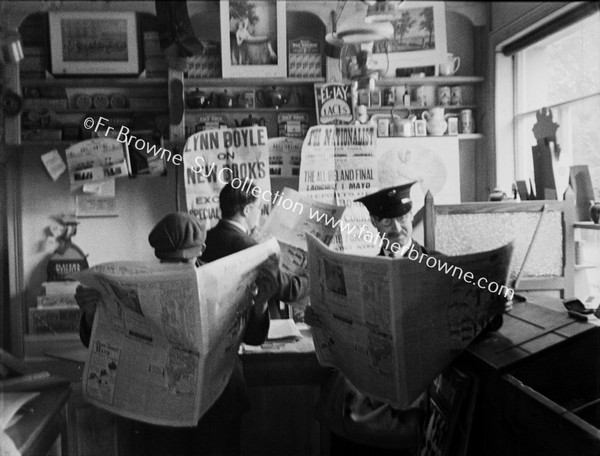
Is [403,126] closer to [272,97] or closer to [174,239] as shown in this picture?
[272,97]

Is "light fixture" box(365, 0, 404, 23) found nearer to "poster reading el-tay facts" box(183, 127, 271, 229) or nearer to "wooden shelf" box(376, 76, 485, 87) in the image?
"wooden shelf" box(376, 76, 485, 87)

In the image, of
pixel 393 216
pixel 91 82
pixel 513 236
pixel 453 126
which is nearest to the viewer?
pixel 393 216

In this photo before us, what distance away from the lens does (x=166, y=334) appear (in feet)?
3.04

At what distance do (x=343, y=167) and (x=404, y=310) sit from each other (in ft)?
5.13

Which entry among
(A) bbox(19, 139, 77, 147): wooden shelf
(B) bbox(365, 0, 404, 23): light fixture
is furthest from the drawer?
(A) bbox(19, 139, 77, 147): wooden shelf

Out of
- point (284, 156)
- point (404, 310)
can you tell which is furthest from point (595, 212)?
point (284, 156)

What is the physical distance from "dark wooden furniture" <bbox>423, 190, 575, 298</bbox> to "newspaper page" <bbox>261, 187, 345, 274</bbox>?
11.6 inches

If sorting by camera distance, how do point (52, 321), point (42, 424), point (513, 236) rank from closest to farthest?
point (42, 424) → point (513, 236) → point (52, 321)

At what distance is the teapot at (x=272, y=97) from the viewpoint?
2357 millimetres

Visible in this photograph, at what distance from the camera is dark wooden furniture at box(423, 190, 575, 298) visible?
5.34 feet

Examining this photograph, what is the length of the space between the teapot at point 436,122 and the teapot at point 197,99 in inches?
37.7

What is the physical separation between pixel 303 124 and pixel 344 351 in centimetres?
156

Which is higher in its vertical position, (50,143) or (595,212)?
(50,143)

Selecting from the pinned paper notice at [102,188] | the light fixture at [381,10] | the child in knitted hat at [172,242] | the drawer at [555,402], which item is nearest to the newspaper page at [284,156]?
the pinned paper notice at [102,188]
